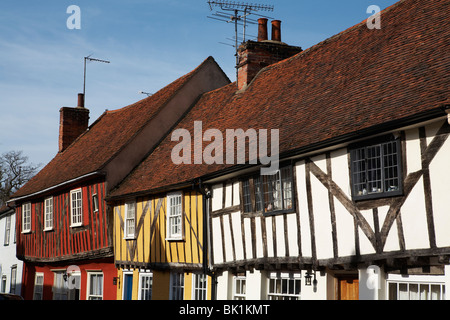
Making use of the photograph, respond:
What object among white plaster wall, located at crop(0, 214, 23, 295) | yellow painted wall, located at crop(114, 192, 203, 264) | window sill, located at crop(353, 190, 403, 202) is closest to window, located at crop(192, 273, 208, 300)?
yellow painted wall, located at crop(114, 192, 203, 264)

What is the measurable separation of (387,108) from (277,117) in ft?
14.9

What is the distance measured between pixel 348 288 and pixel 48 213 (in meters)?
16.2

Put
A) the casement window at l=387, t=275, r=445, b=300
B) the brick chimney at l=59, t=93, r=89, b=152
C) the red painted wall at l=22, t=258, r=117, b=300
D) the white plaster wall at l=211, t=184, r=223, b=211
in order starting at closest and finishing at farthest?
the casement window at l=387, t=275, r=445, b=300 → the white plaster wall at l=211, t=184, r=223, b=211 → the red painted wall at l=22, t=258, r=117, b=300 → the brick chimney at l=59, t=93, r=89, b=152

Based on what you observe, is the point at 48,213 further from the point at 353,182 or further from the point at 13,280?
the point at 353,182

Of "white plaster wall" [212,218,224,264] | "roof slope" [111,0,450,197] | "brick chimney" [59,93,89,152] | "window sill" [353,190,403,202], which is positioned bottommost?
"white plaster wall" [212,218,224,264]

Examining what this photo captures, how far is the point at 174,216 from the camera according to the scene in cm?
1872

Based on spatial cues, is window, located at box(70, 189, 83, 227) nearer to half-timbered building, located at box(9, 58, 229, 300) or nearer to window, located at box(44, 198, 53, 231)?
half-timbered building, located at box(9, 58, 229, 300)

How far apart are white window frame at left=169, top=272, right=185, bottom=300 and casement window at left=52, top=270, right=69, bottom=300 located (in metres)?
7.50

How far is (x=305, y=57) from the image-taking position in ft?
61.1

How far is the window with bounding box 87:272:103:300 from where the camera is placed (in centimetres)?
2306

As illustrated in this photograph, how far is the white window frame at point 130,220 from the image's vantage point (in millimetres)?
20969

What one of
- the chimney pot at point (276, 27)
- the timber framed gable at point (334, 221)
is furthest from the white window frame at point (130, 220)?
the chimney pot at point (276, 27)

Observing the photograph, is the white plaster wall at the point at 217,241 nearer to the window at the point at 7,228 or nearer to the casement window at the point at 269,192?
the casement window at the point at 269,192

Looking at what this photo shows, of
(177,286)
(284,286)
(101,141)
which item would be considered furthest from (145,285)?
(101,141)
